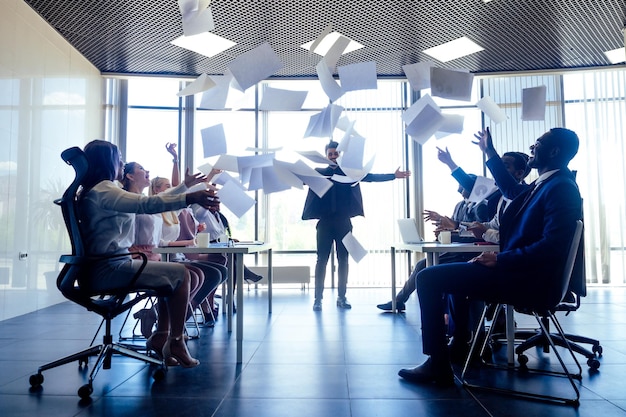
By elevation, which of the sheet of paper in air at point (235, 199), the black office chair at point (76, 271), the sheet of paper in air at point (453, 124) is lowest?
the black office chair at point (76, 271)

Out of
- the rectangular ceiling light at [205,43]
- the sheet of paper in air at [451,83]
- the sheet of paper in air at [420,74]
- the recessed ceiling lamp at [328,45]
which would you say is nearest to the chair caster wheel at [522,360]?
the sheet of paper in air at [451,83]

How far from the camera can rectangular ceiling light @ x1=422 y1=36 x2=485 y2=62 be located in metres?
4.77

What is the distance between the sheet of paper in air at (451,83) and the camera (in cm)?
259

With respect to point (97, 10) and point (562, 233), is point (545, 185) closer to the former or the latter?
point (562, 233)

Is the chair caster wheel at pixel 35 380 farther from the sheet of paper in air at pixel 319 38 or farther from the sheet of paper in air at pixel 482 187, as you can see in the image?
the sheet of paper in air at pixel 482 187

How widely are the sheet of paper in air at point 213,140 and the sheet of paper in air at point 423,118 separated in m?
1.11

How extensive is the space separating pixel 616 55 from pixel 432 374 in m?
4.69

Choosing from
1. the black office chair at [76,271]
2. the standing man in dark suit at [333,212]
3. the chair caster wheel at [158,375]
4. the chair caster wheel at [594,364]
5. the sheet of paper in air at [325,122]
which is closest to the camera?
the black office chair at [76,271]

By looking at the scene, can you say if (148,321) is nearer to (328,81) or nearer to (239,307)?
(239,307)

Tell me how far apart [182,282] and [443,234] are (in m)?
1.49

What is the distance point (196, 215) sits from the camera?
12.7 ft

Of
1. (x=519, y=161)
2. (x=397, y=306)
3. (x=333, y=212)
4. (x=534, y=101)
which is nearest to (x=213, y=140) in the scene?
(x=333, y=212)

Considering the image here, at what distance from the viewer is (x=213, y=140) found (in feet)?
9.21

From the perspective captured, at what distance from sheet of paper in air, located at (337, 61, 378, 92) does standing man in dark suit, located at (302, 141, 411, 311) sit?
1220mm
